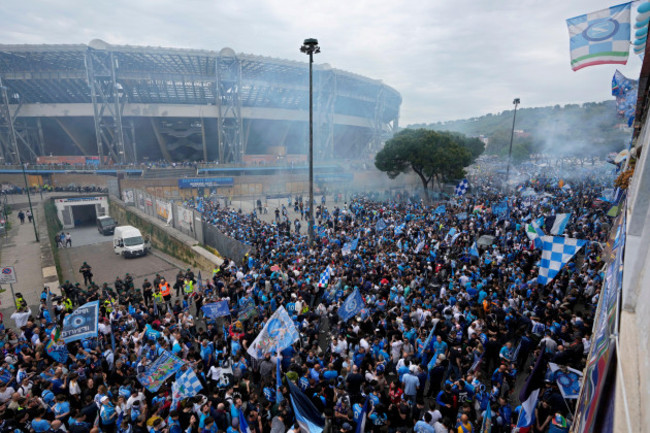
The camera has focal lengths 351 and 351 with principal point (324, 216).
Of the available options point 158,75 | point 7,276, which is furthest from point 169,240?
point 158,75

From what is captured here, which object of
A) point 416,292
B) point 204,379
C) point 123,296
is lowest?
point 123,296

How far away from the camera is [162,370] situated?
22.6ft

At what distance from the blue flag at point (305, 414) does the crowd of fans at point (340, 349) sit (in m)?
0.27

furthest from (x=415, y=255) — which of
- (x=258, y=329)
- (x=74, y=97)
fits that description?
(x=74, y=97)

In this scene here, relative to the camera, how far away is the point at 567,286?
11156 millimetres

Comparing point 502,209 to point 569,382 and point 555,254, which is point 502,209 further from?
point 569,382

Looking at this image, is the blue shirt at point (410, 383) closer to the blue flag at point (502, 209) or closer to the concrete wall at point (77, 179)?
the blue flag at point (502, 209)

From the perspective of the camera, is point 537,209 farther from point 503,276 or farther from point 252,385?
point 252,385

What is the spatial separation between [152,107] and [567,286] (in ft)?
194

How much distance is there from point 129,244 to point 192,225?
4.85m

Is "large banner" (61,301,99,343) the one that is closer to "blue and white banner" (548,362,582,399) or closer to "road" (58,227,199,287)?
"blue and white banner" (548,362,582,399)

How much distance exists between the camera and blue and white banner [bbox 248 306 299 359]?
7.46 m

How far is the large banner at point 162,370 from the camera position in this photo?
6852 mm

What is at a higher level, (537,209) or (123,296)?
(537,209)
